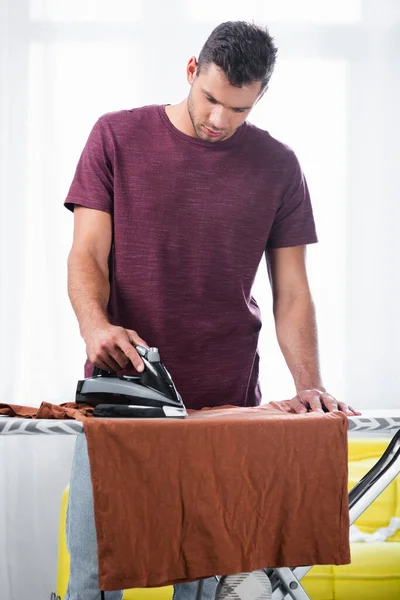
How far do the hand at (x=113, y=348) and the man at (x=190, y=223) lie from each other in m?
0.14

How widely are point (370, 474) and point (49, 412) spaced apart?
2.10ft

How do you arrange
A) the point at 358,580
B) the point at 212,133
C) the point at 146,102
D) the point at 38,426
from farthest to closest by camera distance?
1. the point at 146,102
2. the point at 358,580
3. the point at 212,133
4. the point at 38,426

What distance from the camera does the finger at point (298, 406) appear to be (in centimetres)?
145

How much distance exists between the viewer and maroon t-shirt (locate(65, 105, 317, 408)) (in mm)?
1639

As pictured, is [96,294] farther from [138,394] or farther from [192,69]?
[192,69]

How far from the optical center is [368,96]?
326 cm

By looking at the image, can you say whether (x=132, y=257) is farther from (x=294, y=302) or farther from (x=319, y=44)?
(x=319, y=44)

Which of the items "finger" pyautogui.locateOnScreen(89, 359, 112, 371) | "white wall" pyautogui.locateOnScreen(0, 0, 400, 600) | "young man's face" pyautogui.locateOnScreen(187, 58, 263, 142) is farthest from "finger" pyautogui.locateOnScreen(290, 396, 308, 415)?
"white wall" pyautogui.locateOnScreen(0, 0, 400, 600)

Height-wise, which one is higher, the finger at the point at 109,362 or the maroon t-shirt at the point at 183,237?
the maroon t-shirt at the point at 183,237

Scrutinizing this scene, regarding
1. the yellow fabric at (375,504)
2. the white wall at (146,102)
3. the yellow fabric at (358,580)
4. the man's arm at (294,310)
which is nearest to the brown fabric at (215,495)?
the man's arm at (294,310)

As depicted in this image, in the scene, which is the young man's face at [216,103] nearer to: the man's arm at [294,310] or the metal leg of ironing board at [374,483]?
the man's arm at [294,310]

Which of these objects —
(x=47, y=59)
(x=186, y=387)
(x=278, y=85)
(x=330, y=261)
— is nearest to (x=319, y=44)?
(x=278, y=85)

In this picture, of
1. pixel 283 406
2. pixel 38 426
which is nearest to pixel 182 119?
pixel 283 406

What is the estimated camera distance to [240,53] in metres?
1.59
